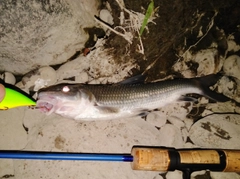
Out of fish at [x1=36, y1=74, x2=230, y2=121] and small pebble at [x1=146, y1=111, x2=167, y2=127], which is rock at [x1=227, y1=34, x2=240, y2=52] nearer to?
fish at [x1=36, y1=74, x2=230, y2=121]

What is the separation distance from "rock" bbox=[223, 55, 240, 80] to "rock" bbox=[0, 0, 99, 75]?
106 inches

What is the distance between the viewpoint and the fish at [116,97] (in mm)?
3561

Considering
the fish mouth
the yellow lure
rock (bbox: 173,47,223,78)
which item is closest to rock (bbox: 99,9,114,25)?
rock (bbox: 173,47,223,78)

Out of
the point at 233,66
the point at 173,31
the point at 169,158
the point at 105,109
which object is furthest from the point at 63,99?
the point at 233,66

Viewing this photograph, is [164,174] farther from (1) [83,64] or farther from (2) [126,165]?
(1) [83,64]

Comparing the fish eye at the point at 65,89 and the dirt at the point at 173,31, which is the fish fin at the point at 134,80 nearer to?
the dirt at the point at 173,31

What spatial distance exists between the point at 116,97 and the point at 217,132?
186 cm

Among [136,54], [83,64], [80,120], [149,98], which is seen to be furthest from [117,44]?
[80,120]

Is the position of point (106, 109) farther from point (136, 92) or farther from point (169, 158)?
point (169, 158)

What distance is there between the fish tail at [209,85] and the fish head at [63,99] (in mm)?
1909

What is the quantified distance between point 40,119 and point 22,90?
0.67 metres

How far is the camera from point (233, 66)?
4.38 metres

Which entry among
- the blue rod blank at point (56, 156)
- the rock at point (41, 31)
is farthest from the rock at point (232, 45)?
the blue rod blank at point (56, 156)

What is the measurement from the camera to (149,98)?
12.6 ft
